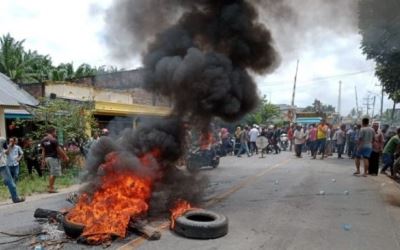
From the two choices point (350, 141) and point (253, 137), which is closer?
point (350, 141)

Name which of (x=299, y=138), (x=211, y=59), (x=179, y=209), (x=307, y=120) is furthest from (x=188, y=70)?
(x=307, y=120)

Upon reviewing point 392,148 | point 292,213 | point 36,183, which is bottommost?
point 36,183

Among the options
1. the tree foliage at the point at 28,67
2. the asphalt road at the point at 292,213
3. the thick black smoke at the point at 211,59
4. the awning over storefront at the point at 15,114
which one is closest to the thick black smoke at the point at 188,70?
the thick black smoke at the point at 211,59

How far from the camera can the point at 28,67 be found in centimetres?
3384

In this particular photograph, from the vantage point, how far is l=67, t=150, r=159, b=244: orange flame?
5.86 m

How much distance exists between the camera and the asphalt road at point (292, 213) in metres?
5.74

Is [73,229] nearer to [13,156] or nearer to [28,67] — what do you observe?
[13,156]

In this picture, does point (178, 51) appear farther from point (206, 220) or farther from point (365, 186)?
point (365, 186)

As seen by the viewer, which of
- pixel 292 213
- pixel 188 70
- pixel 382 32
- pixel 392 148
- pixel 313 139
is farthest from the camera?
pixel 313 139

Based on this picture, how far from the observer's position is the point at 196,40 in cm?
990

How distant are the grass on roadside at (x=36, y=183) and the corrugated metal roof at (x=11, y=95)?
3621 millimetres

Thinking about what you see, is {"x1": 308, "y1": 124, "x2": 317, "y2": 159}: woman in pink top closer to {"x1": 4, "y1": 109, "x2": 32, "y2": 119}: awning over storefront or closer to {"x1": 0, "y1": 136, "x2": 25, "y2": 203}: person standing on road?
{"x1": 4, "y1": 109, "x2": 32, "y2": 119}: awning over storefront

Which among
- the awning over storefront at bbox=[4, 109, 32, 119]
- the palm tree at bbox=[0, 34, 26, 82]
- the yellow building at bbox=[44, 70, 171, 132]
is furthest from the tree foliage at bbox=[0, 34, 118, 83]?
the awning over storefront at bbox=[4, 109, 32, 119]

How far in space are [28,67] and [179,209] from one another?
3056cm
